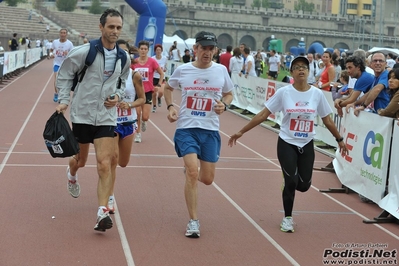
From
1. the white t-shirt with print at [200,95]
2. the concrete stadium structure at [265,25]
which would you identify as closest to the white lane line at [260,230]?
the white t-shirt with print at [200,95]

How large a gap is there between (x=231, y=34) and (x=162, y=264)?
4963 inches

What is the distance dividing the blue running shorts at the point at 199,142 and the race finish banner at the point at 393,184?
2.45 meters

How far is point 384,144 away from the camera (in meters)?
9.73

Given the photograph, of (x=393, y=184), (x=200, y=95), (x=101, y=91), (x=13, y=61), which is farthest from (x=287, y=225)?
(x=13, y=61)

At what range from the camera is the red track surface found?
7164 millimetres

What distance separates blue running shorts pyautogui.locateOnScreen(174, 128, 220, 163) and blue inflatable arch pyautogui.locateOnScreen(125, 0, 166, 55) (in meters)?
27.3

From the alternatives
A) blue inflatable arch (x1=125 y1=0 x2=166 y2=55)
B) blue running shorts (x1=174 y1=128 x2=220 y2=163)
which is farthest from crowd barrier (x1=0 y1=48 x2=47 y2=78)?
blue running shorts (x1=174 y1=128 x2=220 y2=163)

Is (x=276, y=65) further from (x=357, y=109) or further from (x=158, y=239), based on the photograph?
(x=158, y=239)

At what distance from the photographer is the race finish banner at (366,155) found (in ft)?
32.0

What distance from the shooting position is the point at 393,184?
30.9ft

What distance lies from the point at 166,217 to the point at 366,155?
10.2 feet

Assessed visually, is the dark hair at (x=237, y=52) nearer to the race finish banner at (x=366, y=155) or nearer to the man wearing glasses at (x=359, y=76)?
the race finish banner at (x=366, y=155)

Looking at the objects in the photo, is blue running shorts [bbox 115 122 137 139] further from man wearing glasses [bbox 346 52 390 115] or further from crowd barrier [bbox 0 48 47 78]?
crowd barrier [bbox 0 48 47 78]

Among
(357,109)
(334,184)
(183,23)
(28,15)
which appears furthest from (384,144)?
(183,23)
